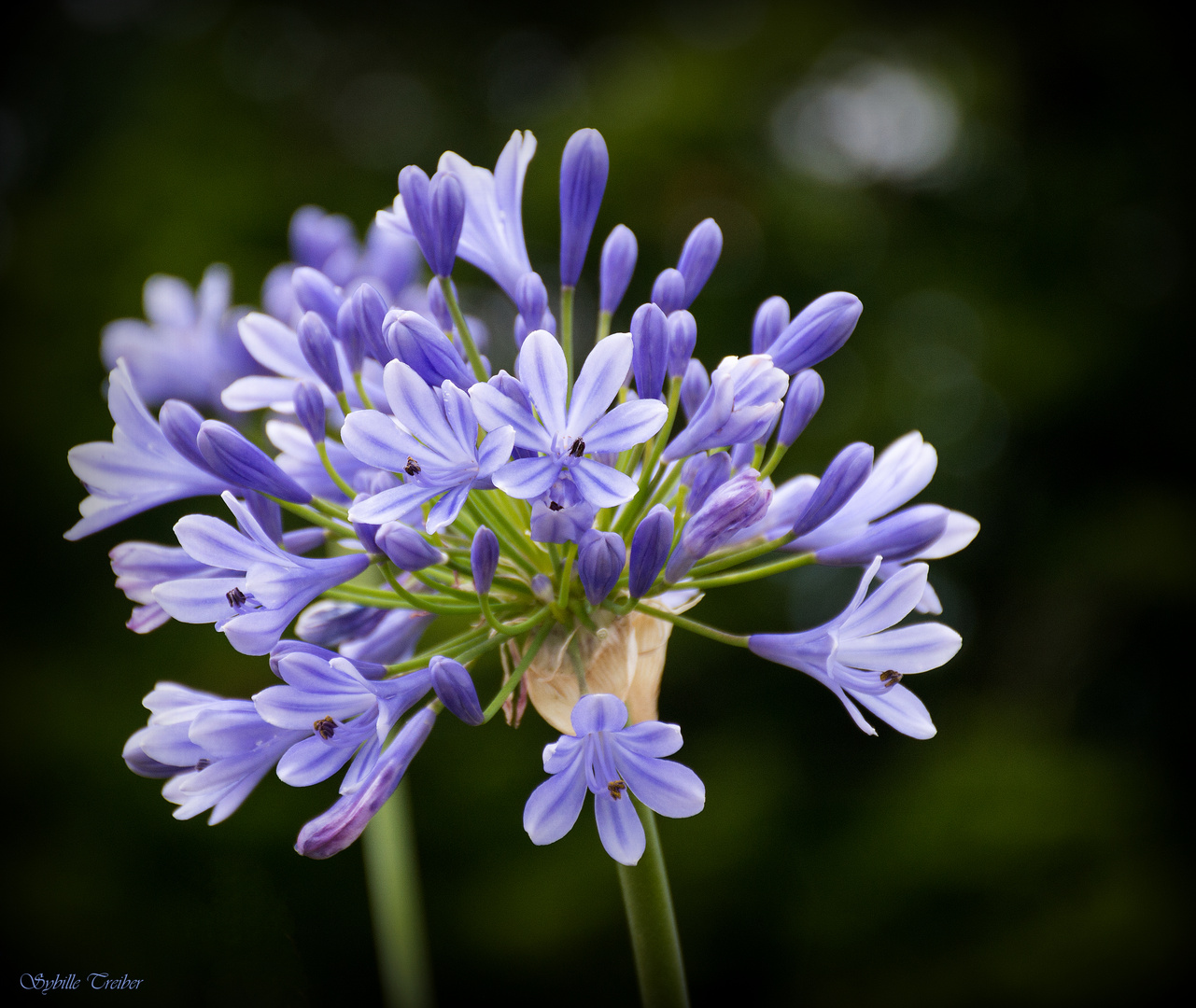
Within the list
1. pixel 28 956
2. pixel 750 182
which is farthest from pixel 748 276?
pixel 28 956

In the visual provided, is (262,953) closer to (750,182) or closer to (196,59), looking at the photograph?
Result: (750,182)

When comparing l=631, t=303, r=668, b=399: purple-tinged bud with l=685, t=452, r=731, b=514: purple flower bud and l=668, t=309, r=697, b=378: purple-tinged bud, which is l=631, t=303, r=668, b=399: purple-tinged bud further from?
l=685, t=452, r=731, b=514: purple flower bud

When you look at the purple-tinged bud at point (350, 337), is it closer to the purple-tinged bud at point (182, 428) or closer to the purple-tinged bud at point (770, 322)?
the purple-tinged bud at point (182, 428)

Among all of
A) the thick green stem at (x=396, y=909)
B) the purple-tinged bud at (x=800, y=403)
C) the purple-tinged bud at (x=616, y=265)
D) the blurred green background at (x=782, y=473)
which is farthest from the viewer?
the blurred green background at (x=782, y=473)

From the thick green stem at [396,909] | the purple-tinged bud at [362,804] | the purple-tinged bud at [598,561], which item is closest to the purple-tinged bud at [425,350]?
the purple-tinged bud at [598,561]

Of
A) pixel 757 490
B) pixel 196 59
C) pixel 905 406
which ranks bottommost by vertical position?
pixel 757 490

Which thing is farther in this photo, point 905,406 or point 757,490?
point 905,406

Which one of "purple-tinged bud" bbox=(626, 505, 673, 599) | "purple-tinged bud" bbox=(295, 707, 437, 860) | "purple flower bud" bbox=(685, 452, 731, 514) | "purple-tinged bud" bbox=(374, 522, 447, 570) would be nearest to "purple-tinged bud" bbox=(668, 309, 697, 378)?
"purple flower bud" bbox=(685, 452, 731, 514)
